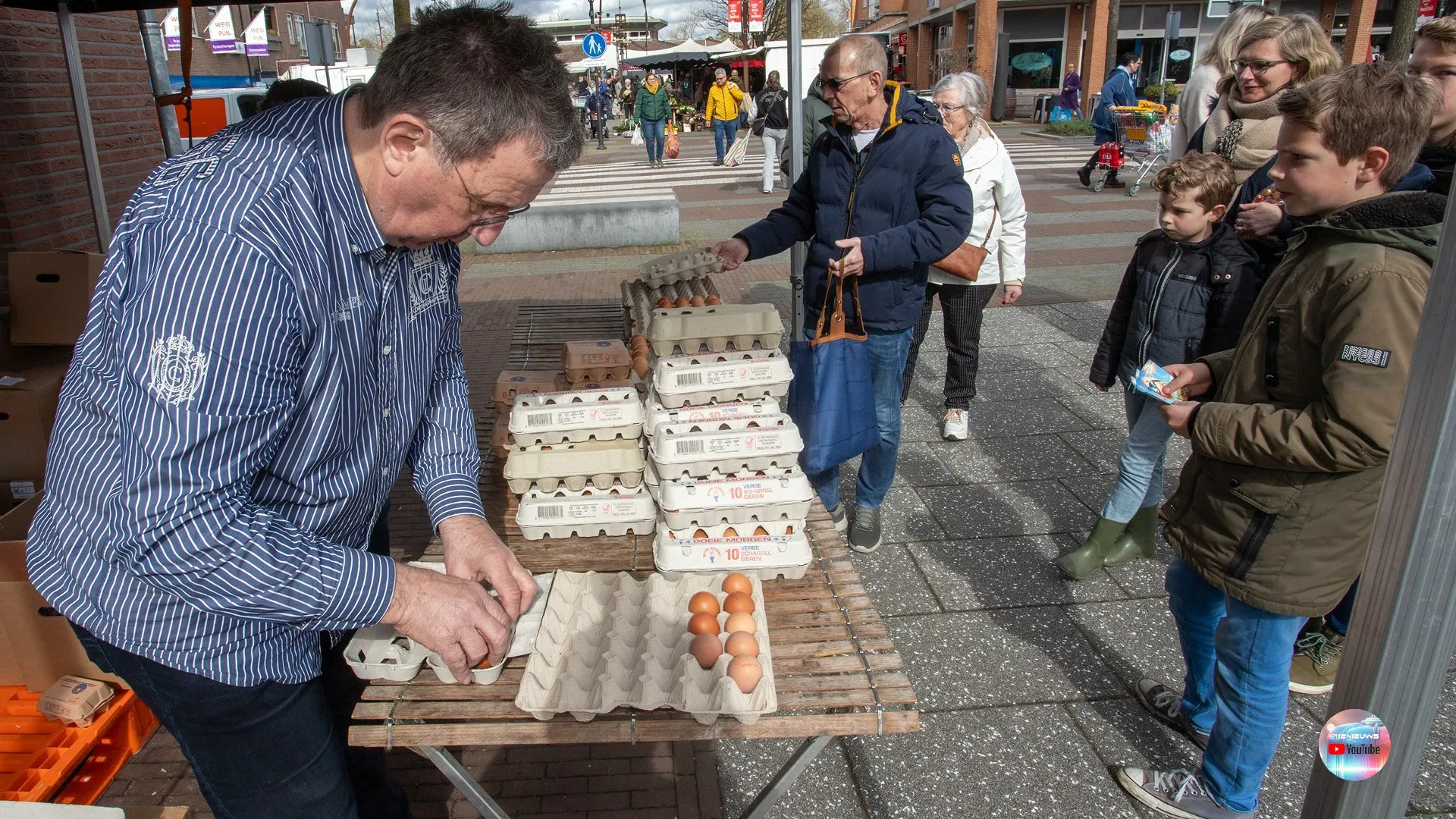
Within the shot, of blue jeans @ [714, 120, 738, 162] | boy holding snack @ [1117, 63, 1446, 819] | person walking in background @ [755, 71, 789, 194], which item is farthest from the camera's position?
blue jeans @ [714, 120, 738, 162]

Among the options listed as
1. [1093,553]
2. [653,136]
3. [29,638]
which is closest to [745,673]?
[1093,553]

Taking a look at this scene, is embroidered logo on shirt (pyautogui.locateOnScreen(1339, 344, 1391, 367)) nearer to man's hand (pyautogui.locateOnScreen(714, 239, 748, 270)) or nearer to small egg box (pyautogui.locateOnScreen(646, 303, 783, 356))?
small egg box (pyautogui.locateOnScreen(646, 303, 783, 356))

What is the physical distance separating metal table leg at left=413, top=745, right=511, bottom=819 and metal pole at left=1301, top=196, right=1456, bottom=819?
1644mm

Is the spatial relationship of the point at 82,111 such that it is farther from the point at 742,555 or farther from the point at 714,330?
the point at 742,555

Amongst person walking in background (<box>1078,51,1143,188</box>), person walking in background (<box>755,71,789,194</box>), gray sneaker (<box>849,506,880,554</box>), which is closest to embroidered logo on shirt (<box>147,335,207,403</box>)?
gray sneaker (<box>849,506,880,554</box>)

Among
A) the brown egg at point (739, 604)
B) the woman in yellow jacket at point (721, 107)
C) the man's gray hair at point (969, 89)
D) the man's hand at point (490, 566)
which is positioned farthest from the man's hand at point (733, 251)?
the woman in yellow jacket at point (721, 107)

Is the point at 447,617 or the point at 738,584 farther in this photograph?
the point at 738,584

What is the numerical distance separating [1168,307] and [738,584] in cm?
225

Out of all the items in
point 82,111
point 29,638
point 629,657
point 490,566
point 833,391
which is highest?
point 82,111

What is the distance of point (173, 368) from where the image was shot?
1.25m

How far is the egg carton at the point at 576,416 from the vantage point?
271cm

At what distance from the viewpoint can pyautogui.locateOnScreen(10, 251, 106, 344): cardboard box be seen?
13.0 ft

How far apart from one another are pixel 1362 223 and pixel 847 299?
6.21 ft

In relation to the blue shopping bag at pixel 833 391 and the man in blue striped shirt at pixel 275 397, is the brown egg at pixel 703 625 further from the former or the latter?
the blue shopping bag at pixel 833 391
